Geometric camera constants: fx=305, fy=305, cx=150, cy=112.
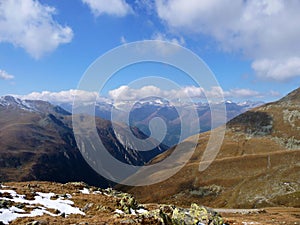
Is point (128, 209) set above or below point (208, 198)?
Answer: above

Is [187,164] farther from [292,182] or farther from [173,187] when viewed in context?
[292,182]

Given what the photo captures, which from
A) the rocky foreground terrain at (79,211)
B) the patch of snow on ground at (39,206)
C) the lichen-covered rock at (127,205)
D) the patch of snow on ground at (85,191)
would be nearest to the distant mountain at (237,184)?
the patch of snow on ground at (85,191)

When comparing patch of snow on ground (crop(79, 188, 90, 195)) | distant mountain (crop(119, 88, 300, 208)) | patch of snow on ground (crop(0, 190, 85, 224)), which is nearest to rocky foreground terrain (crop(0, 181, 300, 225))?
patch of snow on ground (crop(0, 190, 85, 224))

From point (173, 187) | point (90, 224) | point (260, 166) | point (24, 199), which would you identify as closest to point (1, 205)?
point (24, 199)

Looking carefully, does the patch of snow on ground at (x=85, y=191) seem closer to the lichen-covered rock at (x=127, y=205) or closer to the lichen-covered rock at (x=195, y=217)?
the lichen-covered rock at (x=127, y=205)

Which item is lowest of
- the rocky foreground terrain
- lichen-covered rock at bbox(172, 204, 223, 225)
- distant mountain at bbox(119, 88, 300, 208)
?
distant mountain at bbox(119, 88, 300, 208)

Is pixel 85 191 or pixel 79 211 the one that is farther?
pixel 85 191

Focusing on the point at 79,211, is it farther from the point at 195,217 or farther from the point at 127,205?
the point at 195,217

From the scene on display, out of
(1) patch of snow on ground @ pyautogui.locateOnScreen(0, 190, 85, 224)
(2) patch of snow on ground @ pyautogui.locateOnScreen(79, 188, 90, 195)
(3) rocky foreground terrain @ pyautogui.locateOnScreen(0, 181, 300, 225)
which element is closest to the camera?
(3) rocky foreground terrain @ pyautogui.locateOnScreen(0, 181, 300, 225)

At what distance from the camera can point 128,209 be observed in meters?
32.1

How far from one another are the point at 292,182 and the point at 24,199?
132276 mm

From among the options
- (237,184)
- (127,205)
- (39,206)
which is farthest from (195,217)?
(237,184)

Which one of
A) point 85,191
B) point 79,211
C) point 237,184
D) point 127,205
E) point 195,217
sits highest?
point 85,191

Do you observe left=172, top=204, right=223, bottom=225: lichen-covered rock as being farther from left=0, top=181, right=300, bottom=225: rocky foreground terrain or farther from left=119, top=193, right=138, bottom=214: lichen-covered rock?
left=119, top=193, right=138, bottom=214: lichen-covered rock
